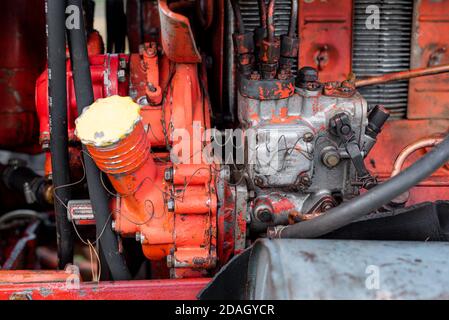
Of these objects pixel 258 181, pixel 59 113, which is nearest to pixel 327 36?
pixel 258 181

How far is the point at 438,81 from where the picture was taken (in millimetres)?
2201

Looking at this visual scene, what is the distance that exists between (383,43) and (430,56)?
21 cm

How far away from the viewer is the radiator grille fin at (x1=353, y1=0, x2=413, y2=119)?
2.12 m

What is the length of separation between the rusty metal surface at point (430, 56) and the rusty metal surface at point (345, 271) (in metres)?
1.03

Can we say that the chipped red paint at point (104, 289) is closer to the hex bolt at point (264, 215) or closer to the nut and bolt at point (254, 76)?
the hex bolt at point (264, 215)

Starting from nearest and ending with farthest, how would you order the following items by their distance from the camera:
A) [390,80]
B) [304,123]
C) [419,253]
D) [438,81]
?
1. [419,253]
2. [304,123]
3. [390,80]
4. [438,81]

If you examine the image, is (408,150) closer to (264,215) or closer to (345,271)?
(264,215)

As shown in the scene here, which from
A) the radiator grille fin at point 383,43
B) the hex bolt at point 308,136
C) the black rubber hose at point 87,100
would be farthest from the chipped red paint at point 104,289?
the radiator grille fin at point 383,43

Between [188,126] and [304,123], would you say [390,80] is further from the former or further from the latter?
[188,126]

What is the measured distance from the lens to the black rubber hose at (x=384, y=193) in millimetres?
1273
